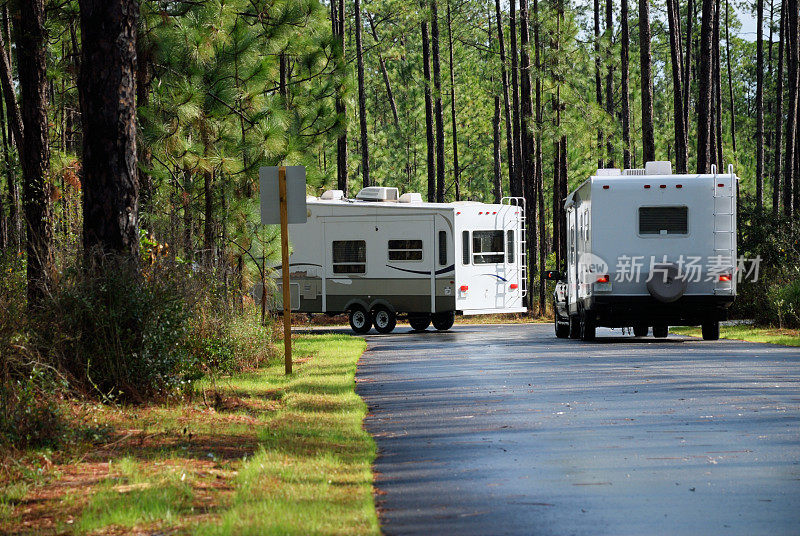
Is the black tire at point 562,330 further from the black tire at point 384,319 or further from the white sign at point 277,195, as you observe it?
the white sign at point 277,195

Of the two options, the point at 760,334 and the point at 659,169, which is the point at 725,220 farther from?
the point at 760,334

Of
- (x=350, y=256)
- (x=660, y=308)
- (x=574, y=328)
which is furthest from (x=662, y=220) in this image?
(x=350, y=256)

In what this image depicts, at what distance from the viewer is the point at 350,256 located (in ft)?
91.0

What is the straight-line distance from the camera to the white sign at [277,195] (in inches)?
596

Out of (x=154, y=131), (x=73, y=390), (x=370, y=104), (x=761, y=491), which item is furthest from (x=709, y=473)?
(x=370, y=104)

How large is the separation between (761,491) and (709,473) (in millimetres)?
656

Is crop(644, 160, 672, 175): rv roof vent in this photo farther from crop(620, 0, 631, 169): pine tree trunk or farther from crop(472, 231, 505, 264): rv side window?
crop(620, 0, 631, 169): pine tree trunk

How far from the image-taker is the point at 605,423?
404 inches

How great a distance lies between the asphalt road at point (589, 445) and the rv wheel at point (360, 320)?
1064cm

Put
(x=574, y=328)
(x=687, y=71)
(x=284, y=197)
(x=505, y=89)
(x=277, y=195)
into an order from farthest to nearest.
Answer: (x=687, y=71) < (x=505, y=89) < (x=574, y=328) < (x=277, y=195) < (x=284, y=197)

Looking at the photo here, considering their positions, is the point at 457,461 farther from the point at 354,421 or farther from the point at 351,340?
the point at 351,340

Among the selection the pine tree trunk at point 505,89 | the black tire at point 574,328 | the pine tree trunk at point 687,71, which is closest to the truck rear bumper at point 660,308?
the black tire at point 574,328

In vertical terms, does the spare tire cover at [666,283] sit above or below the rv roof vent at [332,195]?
below

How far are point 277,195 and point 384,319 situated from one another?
42.3 feet
